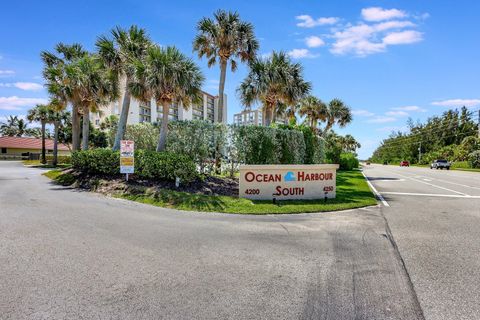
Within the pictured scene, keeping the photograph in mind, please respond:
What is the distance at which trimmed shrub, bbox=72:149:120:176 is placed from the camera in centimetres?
1562

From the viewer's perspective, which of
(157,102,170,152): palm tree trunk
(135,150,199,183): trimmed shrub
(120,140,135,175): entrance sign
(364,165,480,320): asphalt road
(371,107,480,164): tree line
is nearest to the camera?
(364,165,480,320): asphalt road

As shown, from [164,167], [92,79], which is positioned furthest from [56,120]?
[164,167]

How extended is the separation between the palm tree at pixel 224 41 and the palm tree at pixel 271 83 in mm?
1598

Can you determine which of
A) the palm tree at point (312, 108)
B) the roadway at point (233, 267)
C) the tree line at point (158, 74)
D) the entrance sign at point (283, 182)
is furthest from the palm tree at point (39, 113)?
the entrance sign at point (283, 182)

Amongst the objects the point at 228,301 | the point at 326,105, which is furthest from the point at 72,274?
the point at 326,105

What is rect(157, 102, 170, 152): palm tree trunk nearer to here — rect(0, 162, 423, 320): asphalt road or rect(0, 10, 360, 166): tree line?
rect(0, 10, 360, 166): tree line

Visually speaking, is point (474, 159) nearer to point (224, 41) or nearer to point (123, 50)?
point (224, 41)

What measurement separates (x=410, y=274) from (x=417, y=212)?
6.55m

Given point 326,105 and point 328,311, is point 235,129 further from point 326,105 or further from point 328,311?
point 326,105

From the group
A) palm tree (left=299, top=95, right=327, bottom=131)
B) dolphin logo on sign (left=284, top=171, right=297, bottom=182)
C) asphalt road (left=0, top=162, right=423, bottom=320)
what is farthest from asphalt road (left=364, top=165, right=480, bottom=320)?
palm tree (left=299, top=95, right=327, bottom=131)

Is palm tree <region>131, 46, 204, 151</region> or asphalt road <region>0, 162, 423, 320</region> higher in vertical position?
palm tree <region>131, 46, 204, 151</region>

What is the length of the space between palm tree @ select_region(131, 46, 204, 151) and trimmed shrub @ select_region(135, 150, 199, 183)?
A: 1680 mm

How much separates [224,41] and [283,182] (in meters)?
13.5

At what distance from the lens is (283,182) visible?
1280cm
